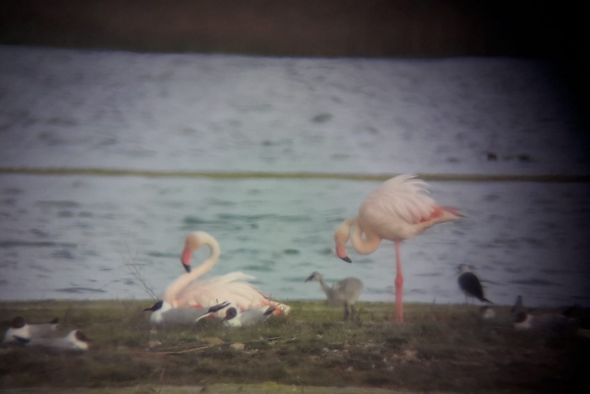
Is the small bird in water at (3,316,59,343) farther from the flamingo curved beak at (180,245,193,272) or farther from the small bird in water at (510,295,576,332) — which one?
the small bird in water at (510,295,576,332)

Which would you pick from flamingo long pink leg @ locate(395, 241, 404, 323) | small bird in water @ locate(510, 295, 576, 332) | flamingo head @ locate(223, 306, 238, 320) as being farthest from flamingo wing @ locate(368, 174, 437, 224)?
flamingo head @ locate(223, 306, 238, 320)

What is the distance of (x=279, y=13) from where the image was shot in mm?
2781

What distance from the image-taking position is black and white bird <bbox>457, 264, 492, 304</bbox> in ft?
9.11

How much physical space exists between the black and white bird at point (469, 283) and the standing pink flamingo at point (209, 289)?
2.04ft

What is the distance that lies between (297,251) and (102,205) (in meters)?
0.70

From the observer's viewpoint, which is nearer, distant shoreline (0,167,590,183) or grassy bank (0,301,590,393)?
grassy bank (0,301,590,393)

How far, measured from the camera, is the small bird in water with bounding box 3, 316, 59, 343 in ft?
8.93

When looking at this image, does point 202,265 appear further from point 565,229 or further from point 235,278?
point 565,229

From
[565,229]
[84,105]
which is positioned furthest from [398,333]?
[84,105]

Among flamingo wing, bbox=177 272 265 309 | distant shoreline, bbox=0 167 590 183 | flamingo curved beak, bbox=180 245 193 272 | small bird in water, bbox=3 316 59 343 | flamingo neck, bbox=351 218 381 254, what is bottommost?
small bird in water, bbox=3 316 59 343

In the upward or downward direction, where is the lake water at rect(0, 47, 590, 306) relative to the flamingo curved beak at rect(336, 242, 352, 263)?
upward

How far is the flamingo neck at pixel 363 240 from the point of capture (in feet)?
9.05

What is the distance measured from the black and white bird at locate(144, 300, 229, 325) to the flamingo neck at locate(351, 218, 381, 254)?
0.51 metres

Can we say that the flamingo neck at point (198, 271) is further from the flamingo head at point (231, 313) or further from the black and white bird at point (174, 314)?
the flamingo head at point (231, 313)
